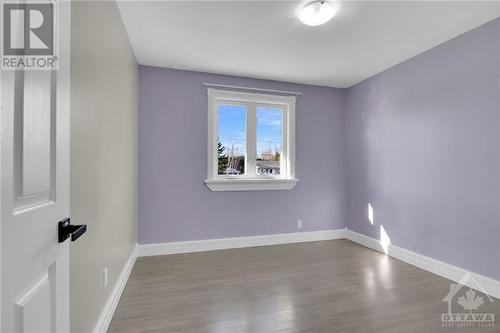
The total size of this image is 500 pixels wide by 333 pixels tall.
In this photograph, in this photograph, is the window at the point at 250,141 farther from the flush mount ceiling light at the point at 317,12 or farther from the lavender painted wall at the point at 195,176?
the flush mount ceiling light at the point at 317,12

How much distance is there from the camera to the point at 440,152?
2.66 m

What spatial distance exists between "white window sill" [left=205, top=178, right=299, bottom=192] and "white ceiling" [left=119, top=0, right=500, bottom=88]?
5.05 feet

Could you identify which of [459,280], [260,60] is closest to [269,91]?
[260,60]

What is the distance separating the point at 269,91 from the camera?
373 cm

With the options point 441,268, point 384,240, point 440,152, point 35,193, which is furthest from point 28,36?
point 384,240

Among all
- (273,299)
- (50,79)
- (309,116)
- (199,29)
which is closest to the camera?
(50,79)

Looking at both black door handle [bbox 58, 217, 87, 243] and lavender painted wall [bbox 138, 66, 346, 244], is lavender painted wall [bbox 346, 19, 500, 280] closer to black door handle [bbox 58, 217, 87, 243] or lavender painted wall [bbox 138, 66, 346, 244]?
lavender painted wall [bbox 138, 66, 346, 244]

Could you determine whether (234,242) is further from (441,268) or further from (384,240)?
(441,268)

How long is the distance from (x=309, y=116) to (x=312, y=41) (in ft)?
4.70

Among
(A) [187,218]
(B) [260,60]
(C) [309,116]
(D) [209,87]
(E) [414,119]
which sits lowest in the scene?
(A) [187,218]

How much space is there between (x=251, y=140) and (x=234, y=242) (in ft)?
5.00

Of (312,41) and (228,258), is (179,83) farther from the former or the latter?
(228,258)

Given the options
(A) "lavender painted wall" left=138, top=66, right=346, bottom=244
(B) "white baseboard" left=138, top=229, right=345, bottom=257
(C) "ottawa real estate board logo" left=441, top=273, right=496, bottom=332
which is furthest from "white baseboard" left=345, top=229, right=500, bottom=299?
(A) "lavender painted wall" left=138, top=66, right=346, bottom=244

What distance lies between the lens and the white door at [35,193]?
56 cm
